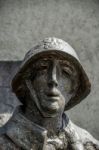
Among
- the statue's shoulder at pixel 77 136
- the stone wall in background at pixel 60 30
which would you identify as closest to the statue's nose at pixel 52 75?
the statue's shoulder at pixel 77 136

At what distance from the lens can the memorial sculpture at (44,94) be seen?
5621 mm

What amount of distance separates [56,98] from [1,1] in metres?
4.38

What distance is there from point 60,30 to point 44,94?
4.26 metres

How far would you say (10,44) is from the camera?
387 inches

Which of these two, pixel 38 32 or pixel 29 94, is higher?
pixel 29 94

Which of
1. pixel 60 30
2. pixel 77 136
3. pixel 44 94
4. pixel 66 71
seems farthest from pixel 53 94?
pixel 60 30

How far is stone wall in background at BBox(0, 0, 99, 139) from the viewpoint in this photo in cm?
980

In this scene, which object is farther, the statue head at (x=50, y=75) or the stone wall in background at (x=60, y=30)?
the stone wall in background at (x=60, y=30)

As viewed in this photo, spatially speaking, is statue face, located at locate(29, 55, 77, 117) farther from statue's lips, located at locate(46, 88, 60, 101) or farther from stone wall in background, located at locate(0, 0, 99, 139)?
stone wall in background, located at locate(0, 0, 99, 139)

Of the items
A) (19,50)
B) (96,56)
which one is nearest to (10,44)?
(19,50)

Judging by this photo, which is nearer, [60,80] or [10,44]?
[60,80]

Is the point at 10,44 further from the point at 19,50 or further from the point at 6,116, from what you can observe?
the point at 6,116

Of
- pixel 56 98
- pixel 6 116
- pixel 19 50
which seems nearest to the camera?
pixel 56 98

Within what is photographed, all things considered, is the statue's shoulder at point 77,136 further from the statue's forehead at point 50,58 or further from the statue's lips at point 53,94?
the statue's forehead at point 50,58
